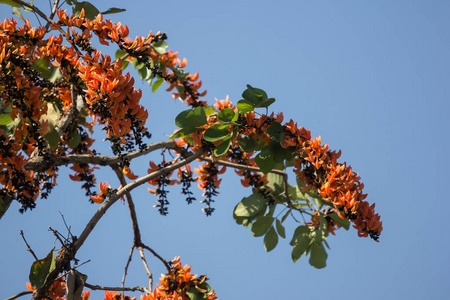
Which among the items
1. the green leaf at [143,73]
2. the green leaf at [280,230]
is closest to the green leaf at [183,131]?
the green leaf at [280,230]

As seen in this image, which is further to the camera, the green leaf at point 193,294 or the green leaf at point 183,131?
the green leaf at point 193,294

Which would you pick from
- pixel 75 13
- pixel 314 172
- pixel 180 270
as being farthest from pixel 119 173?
pixel 314 172

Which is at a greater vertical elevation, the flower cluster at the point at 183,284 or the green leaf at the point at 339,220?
the green leaf at the point at 339,220

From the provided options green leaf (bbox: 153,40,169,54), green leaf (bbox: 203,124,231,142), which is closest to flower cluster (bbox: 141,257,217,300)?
green leaf (bbox: 203,124,231,142)

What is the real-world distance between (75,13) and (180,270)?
157 centimetres

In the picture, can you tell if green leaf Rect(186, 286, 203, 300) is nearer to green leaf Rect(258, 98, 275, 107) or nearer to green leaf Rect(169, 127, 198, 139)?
green leaf Rect(169, 127, 198, 139)

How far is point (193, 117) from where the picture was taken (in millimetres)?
2734

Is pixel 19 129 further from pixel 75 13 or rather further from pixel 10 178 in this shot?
pixel 75 13

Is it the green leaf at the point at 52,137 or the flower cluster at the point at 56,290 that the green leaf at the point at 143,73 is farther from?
the flower cluster at the point at 56,290

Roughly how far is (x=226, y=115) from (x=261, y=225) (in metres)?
0.91

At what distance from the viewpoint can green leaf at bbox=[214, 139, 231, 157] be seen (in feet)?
8.82

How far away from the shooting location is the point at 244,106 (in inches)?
→ 105

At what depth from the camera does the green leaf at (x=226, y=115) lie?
2.68 meters

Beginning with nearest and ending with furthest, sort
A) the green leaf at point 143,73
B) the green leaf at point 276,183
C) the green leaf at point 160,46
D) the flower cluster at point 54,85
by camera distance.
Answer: the flower cluster at point 54,85
the green leaf at point 276,183
the green leaf at point 160,46
the green leaf at point 143,73
